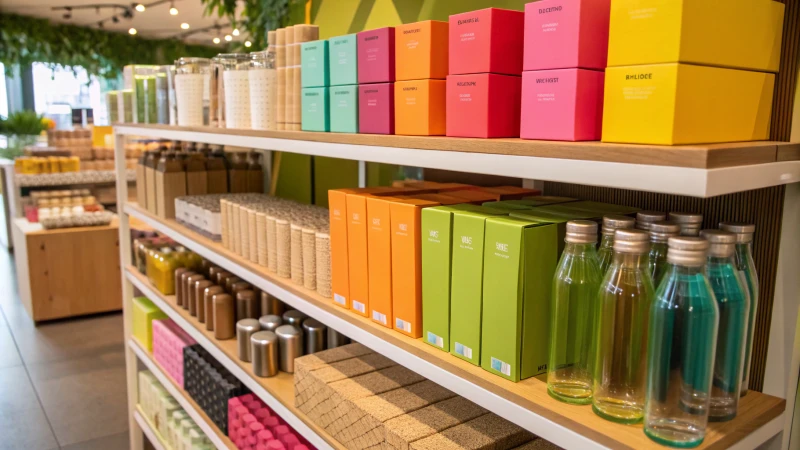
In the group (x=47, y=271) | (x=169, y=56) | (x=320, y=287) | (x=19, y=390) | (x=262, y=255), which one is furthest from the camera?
(x=169, y=56)

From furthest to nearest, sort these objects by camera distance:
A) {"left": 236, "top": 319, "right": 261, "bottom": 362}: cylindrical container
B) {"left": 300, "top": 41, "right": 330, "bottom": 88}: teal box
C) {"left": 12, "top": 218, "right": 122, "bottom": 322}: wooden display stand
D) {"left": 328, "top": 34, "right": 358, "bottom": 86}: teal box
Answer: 1. {"left": 12, "top": 218, "right": 122, "bottom": 322}: wooden display stand
2. {"left": 236, "top": 319, "right": 261, "bottom": 362}: cylindrical container
3. {"left": 300, "top": 41, "right": 330, "bottom": 88}: teal box
4. {"left": 328, "top": 34, "right": 358, "bottom": 86}: teal box

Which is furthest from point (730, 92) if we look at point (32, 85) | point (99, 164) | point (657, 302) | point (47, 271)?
point (32, 85)

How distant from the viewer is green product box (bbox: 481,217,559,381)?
3.36 feet

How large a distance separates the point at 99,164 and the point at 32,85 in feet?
19.6

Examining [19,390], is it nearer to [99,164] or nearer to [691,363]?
[99,164]

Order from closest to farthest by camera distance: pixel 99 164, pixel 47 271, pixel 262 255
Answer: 1. pixel 262 255
2. pixel 47 271
3. pixel 99 164

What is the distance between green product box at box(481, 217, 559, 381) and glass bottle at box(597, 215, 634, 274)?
9cm

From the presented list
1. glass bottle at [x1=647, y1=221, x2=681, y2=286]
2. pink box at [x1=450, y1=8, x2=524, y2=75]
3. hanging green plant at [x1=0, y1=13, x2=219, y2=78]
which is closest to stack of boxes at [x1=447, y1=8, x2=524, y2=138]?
pink box at [x1=450, y1=8, x2=524, y2=75]

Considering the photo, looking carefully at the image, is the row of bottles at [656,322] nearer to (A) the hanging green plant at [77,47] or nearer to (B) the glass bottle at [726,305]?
(B) the glass bottle at [726,305]

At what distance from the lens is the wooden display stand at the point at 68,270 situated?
5.33 meters

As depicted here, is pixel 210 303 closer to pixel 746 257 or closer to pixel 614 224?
pixel 614 224

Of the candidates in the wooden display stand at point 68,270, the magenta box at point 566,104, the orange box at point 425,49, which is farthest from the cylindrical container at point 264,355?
the wooden display stand at point 68,270

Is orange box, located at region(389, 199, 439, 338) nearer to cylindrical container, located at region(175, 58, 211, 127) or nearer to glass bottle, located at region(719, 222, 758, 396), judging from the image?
glass bottle, located at region(719, 222, 758, 396)

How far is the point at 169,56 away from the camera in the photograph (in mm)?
11211
